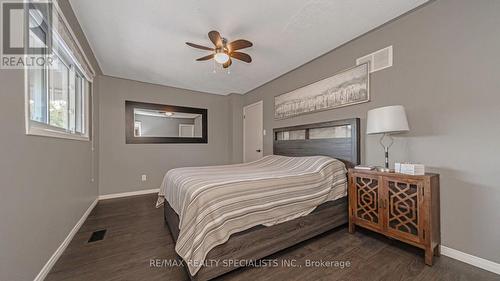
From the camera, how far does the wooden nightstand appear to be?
1.60 meters

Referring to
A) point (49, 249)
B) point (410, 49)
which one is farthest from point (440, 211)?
point (49, 249)

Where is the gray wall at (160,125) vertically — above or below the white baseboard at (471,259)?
above

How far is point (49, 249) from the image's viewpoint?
1.51m

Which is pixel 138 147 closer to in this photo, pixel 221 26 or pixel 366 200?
pixel 221 26

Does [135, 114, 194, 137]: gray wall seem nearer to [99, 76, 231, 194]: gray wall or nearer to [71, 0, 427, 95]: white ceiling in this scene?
[99, 76, 231, 194]: gray wall

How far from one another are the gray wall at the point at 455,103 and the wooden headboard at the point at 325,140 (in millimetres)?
315

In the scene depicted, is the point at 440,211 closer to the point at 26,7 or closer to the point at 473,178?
the point at 473,178

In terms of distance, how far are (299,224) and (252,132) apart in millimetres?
3073

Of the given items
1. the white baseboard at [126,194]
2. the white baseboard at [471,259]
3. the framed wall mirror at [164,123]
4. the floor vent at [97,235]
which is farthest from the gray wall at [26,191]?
the white baseboard at [471,259]

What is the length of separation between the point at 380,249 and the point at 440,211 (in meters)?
0.68

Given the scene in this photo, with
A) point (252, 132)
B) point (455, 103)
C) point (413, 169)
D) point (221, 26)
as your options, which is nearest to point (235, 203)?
point (413, 169)

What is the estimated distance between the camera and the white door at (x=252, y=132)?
444cm

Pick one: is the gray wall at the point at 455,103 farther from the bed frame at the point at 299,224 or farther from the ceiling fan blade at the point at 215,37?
the ceiling fan blade at the point at 215,37

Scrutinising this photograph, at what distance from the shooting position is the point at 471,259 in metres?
1.59
